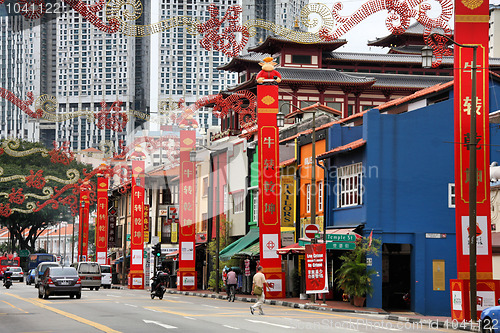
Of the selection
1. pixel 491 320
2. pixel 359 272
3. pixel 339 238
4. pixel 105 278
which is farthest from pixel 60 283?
pixel 105 278

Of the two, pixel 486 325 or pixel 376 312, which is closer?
pixel 486 325

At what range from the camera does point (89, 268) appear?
59.6 m

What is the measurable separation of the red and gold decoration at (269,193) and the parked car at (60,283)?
30.6 ft

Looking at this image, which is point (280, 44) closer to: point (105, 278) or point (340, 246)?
point (105, 278)

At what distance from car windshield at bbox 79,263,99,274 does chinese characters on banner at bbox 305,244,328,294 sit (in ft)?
88.6

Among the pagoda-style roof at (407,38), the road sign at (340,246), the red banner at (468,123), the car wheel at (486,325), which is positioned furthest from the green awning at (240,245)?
the pagoda-style roof at (407,38)

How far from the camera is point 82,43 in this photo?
190750 millimetres

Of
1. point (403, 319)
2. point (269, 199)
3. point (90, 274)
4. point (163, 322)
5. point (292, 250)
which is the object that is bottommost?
point (403, 319)

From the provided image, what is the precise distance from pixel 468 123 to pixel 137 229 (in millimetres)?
39454

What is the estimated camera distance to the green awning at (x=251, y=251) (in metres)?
45.5

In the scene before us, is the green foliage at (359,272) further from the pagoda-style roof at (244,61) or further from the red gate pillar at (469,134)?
the pagoda-style roof at (244,61)

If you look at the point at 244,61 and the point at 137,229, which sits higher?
the point at 244,61

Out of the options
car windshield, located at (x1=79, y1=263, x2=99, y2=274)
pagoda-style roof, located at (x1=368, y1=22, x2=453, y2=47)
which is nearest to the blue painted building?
car windshield, located at (x1=79, y1=263, x2=99, y2=274)

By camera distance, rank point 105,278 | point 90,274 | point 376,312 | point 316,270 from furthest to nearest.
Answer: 1. point 105,278
2. point 90,274
3. point 316,270
4. point 376,312
